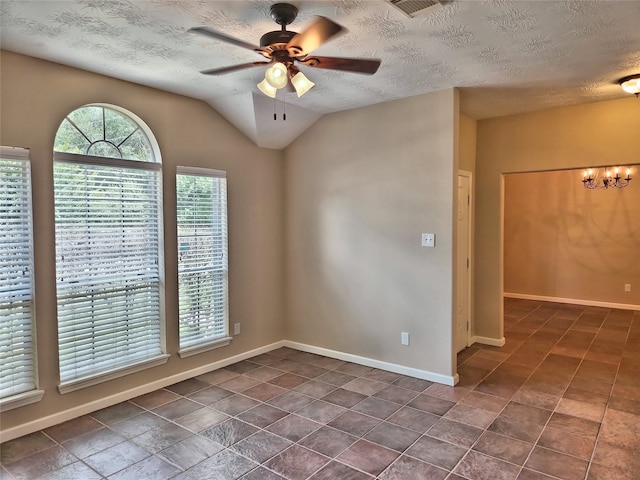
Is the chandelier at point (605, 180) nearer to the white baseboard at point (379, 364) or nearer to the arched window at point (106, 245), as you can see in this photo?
the white baseboard at point (379, 364)

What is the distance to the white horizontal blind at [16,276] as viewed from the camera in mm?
2795

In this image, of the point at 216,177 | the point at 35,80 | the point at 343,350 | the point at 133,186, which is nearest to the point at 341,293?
the point at 343,350

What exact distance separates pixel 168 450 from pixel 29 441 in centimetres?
98

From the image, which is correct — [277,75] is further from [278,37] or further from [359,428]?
[359,428]

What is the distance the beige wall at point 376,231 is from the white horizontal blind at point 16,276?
2.64 meters

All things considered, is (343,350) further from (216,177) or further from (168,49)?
(168,49)

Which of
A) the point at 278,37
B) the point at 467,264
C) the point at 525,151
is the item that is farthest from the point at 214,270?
the point at 525,151

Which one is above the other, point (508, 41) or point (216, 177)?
point (508, 41)

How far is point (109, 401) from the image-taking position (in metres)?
3.38

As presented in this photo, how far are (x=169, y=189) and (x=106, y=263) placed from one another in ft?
2.78

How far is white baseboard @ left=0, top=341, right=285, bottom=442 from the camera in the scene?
287cm

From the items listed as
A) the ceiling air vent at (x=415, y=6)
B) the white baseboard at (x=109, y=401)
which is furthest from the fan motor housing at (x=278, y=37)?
the white baseboard at (x=109, y=401)

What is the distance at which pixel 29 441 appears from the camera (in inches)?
111

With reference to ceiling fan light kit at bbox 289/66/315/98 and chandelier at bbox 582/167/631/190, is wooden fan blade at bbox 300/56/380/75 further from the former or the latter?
chandelier at bbox 582/167/631/190
